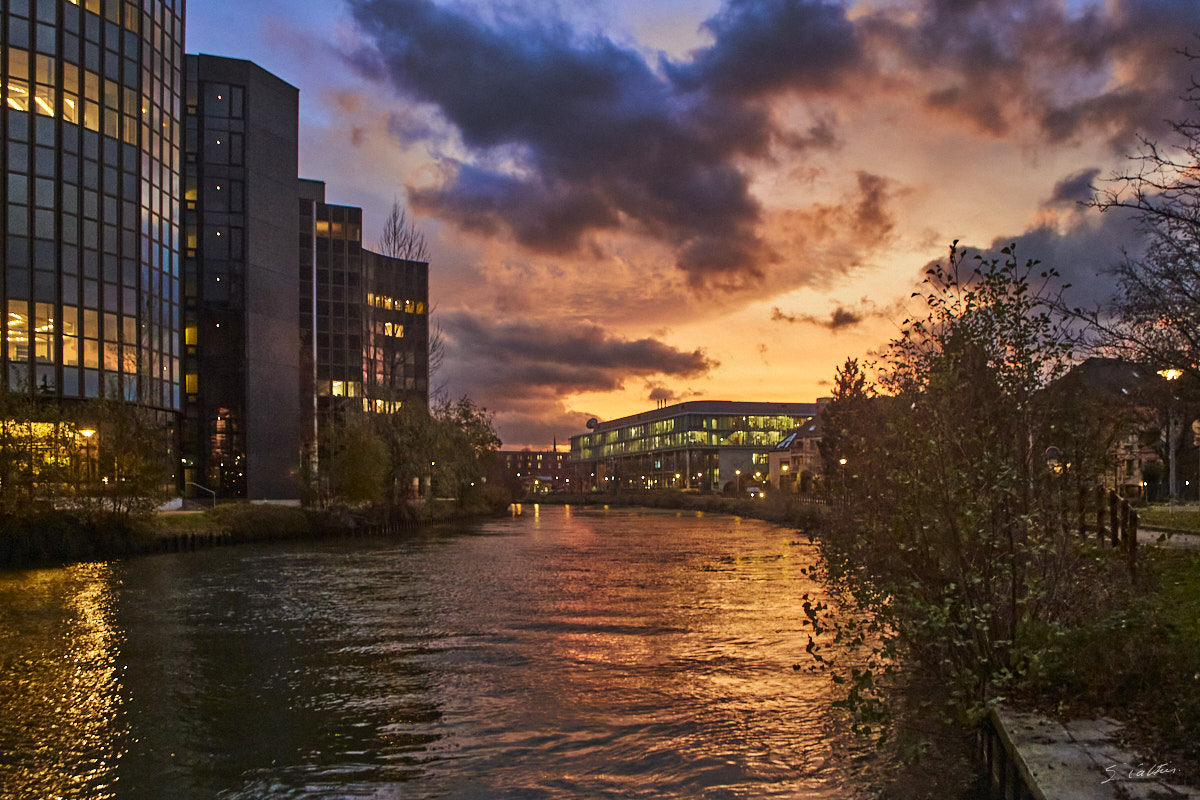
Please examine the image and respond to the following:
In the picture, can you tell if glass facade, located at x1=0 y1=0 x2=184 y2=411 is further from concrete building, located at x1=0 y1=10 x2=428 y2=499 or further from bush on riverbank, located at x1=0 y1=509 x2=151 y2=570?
bush on riverbank, located at x1=0 y1=509 x2=151 y2=570

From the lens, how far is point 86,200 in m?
52.0

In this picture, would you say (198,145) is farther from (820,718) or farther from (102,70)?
(820,718)

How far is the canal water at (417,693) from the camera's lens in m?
10.2

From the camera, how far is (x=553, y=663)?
1612 cm

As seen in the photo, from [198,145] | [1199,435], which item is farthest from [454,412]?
[1199,435]

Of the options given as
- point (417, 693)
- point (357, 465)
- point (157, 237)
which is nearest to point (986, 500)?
point (417, 693)

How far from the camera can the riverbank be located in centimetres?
3597

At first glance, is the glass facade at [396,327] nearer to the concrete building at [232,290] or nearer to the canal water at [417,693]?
the concrete building at [232,290]

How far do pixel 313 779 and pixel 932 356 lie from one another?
869cm

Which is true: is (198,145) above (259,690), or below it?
above

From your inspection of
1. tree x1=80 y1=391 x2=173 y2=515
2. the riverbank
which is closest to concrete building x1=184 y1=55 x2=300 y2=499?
the riverbank

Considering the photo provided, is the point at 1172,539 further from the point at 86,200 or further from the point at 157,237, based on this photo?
the point at 157,237

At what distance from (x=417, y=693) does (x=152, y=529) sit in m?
32.1

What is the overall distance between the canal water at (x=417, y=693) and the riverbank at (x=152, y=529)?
918 cm
